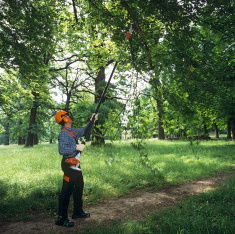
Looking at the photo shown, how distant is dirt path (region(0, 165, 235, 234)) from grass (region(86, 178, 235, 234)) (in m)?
0.47

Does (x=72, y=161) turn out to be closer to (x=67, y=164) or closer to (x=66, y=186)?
(x=67, y=164)

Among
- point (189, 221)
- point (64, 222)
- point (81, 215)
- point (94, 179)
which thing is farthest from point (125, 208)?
point (94, 179)

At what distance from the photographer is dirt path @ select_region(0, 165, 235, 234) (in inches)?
207

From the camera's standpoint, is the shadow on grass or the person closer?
the person

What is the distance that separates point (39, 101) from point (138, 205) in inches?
777

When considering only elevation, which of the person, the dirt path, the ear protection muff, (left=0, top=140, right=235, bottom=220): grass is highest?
the ear protection muff

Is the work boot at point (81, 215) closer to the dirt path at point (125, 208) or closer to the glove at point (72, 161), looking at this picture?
the dirt path at point (125, 208)

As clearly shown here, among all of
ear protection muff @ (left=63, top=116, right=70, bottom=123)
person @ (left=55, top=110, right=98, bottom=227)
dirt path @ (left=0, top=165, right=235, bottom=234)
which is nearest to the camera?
dirt path @ (left=0, top=165, right=235, bottom=234)

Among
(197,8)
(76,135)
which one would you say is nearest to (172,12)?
(197,8)

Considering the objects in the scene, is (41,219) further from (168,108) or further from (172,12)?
(172,12)

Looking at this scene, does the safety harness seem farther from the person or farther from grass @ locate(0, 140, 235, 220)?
grass @ locate(0, 140, 235, 220)

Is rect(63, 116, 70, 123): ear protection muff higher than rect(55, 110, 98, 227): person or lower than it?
higher

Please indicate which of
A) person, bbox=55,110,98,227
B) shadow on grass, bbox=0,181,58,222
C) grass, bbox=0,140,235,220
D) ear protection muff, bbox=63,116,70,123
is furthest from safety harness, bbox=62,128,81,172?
shadow on grass, bbox=0,181,58,222

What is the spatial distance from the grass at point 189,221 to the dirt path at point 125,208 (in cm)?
47
